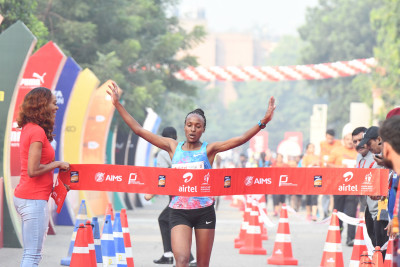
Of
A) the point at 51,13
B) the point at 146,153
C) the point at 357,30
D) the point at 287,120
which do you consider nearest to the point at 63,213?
the point at 51,13

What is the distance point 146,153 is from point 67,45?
6825 mm

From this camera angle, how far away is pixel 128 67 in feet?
94.7

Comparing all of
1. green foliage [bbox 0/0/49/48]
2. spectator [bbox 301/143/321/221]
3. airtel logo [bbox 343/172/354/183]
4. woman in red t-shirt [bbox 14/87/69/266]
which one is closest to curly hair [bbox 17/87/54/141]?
woman in red t-shirt [bbox 14/87/69/266]

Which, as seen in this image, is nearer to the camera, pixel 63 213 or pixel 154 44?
pixel 63 213

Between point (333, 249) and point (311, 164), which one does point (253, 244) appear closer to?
point (333, 249)

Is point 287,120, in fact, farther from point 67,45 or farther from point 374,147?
point 374,147

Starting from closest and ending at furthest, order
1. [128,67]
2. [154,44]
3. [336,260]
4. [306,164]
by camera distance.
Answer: [336,260] → [306,164] → [128,67] → [154,44]

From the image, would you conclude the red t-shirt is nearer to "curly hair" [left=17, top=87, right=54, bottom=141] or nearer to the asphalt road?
"curly hair" [left=17, top=87, right=54, bottom=141]

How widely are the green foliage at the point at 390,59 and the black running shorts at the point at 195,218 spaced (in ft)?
82.7

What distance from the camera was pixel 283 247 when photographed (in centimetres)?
1370

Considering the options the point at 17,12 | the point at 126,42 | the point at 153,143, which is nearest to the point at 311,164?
the point at 126,42

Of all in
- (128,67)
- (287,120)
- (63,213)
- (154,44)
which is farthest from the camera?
(287,120)

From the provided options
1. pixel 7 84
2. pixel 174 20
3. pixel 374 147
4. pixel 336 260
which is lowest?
pixel 336 260

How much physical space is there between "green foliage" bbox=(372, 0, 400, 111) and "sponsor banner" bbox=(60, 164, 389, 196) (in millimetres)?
23421
